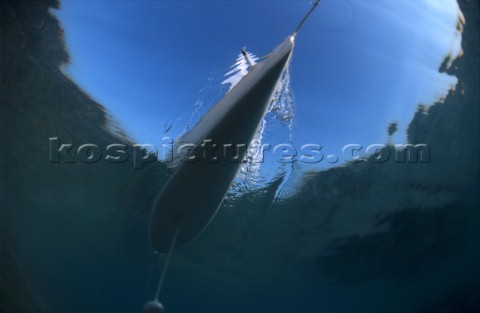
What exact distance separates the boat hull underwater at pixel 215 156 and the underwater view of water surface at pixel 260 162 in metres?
0.03

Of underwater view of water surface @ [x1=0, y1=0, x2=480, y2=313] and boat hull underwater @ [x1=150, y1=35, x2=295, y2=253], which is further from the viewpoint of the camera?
underwater view of water surface @ [x1=0, y1=0, x2=480, y2=313]

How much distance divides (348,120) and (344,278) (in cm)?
883

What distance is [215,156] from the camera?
4.49 meters

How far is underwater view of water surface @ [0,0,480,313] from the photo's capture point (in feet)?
24.2

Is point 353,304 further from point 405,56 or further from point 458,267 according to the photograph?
point 405,56

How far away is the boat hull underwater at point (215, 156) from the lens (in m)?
3.90

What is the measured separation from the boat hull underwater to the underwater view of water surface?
0.10 feet

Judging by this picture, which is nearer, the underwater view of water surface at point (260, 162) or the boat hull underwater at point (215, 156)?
the boat hull underwater at point (215, 156)

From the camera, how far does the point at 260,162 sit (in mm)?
10273

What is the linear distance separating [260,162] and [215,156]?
587cm

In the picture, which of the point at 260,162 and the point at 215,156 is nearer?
the point at 215,156

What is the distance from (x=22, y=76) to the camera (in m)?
8.89

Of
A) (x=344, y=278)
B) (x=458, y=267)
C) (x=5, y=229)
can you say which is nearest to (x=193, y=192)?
(x=5, y=229)

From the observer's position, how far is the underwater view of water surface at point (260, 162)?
7375 mm
